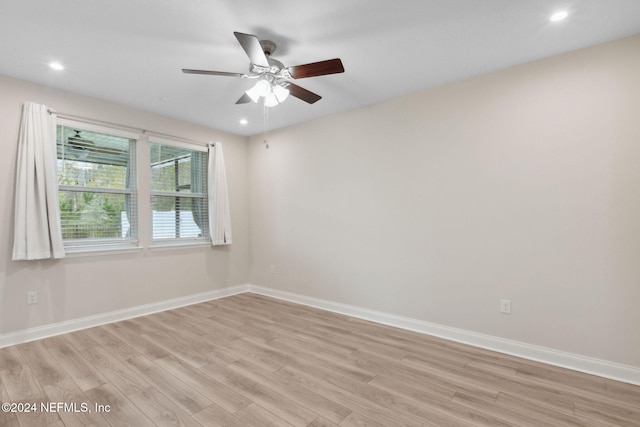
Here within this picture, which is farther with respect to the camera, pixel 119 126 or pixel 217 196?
pixel 217 196

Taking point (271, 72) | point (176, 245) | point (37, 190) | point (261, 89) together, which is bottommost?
point (176, 245)

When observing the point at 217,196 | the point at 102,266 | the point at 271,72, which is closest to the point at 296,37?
the point at 271,72

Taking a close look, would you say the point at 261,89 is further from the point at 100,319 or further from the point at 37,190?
the point at 100,319

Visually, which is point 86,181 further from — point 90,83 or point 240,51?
point 240,51

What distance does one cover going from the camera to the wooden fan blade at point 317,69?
204cm

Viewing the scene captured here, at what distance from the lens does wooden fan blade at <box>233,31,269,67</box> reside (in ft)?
5.89

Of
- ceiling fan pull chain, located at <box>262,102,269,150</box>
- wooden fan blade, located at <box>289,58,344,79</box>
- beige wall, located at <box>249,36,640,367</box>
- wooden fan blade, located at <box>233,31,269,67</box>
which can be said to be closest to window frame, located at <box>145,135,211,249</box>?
ceiling fan pull chain, located at <box>262,102,269,150</box>

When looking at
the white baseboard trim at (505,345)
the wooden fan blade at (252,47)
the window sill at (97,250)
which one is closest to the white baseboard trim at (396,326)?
the white baseboard trim at (505,345)

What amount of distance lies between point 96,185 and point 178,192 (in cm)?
95

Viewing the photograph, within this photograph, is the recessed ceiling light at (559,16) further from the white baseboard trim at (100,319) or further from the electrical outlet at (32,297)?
the electrical outlet at (32,297)

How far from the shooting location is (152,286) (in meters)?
3.83

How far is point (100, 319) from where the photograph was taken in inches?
→ 132

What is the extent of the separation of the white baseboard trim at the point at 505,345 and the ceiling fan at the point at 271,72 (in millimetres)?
2502

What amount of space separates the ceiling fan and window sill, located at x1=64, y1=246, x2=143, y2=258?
2343 millimetres
